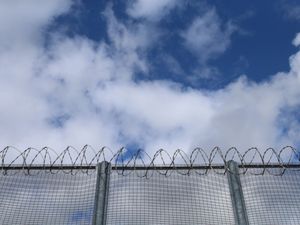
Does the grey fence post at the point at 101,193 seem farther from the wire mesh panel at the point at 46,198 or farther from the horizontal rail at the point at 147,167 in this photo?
the horizontal rail at the point at 147,167

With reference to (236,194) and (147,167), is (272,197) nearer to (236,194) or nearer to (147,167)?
(236,194)

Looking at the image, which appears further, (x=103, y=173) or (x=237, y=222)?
(x=103, y=173)

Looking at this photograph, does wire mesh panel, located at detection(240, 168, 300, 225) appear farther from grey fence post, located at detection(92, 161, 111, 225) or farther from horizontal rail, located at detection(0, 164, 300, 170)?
grey fence post, located at detection(92, 161, 111, 225)

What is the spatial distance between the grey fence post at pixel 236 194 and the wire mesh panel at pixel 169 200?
6.2 inches

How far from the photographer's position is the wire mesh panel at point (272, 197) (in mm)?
13117

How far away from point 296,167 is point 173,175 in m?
4.07

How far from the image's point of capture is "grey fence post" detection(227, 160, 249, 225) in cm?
1299

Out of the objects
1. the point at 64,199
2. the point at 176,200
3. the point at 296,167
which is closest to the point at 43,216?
the point at 64,199

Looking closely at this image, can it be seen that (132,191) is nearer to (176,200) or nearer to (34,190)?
(176,200)

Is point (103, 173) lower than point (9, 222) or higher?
higher

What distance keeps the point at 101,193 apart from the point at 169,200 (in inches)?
81.0

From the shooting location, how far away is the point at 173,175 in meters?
14.1

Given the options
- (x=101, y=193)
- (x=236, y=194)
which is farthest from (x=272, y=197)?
(x=101, y=193)

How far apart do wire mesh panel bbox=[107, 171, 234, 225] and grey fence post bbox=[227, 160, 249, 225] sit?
157 millimetres
